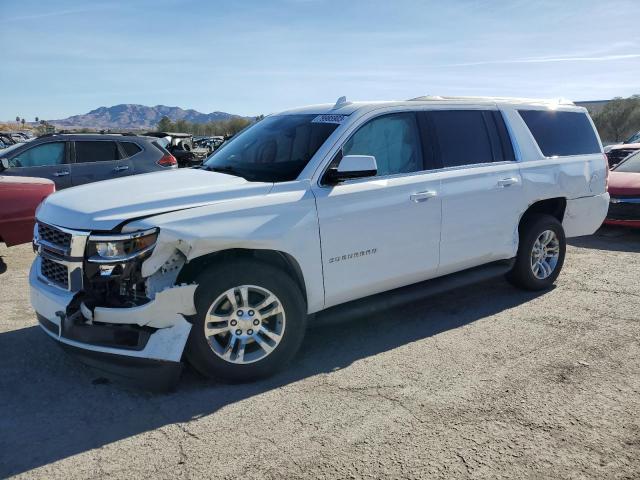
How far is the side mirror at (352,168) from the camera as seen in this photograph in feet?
13.0

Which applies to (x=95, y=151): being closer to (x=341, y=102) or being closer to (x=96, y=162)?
(x=96, y=162)

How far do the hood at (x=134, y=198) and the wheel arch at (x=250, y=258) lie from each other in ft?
1.19

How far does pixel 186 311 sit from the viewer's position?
11.4 ft

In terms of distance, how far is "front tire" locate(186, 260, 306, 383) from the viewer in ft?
11.7

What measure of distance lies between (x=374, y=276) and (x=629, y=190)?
Answer: 6.42 m

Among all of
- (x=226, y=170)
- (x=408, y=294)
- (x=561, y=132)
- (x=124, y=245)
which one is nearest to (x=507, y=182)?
(x=561, y=132)

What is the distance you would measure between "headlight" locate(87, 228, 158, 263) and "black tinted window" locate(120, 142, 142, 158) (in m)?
6.73

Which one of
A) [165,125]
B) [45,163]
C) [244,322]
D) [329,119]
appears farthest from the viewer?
[165,125]

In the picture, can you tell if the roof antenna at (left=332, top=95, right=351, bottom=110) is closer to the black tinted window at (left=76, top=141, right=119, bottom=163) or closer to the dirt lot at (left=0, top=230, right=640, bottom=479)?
the dirt lot at (left=0, top=230, right=640, bottom=479)

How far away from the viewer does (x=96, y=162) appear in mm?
9391

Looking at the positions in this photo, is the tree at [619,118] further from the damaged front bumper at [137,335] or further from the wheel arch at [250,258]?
the damaged front bumper at [137,335]

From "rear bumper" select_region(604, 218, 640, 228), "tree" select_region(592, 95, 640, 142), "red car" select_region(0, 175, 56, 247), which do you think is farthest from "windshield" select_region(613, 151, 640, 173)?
"tree" select_region(592, 95, 640, 142)

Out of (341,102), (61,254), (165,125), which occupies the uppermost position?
(165,125)

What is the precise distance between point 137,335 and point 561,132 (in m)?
4.84
